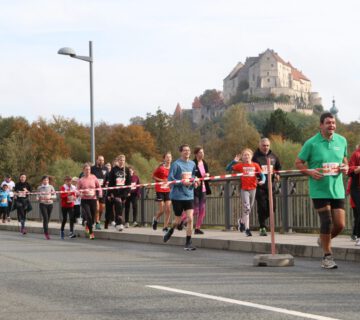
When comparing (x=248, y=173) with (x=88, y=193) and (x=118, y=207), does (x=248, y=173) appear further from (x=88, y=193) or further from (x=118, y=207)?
(x=118, y=207)

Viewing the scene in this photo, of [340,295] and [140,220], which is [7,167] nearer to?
[140,220]

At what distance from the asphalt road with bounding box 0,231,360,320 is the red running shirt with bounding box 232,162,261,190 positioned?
3.08m

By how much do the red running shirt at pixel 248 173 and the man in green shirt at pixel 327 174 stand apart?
571 centimetres

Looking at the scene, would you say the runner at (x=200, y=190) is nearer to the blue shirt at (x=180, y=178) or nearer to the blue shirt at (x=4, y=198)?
the blue shirt at (x=180, y=178)

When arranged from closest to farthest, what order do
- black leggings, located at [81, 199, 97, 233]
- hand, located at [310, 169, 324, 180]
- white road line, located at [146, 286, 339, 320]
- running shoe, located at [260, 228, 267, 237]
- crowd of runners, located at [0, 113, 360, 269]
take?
white road line, located at [146, 286, 339, 320] < hand, located at [310, 169, 324, 180] < crowd of runners, located at [0, 113, 360, 269] < running shoe, located at [260, 228, 267, 237] < black leggings, located at [81, 199, 97, 233]

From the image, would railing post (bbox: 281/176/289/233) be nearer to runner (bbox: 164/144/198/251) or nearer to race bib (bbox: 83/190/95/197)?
runner (bbox: 164/144/198/251)

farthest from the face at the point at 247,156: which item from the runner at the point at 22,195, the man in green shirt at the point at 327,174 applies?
the runner at the point at 22,195

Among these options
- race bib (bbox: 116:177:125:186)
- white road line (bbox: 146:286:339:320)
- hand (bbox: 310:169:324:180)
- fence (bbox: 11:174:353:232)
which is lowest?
white road line (bbox: 146:286:339:320)

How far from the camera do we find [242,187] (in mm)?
18047

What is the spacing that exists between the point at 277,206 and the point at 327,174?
753 centimetres

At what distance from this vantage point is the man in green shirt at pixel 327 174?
11680 mm

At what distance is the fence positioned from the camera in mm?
18203

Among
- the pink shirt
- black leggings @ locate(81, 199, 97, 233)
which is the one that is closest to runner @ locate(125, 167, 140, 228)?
black leggings @ locate(81, 199, 97, 233)

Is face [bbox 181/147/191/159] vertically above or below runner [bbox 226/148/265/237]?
above
